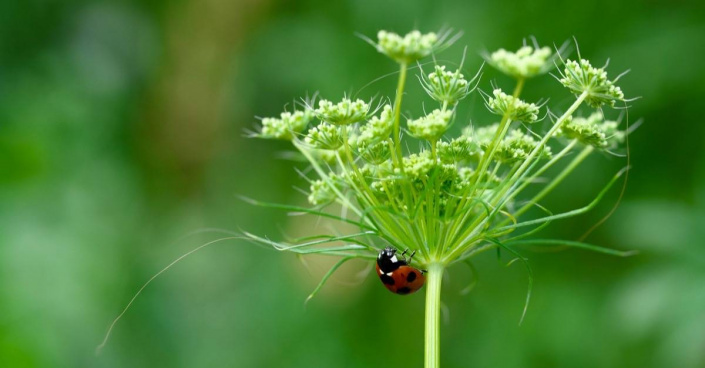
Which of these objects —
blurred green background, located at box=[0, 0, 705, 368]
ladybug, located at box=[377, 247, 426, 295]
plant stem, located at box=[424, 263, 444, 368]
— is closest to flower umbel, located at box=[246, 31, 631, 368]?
plant stem, located at box=[424, 263, 444, 368]

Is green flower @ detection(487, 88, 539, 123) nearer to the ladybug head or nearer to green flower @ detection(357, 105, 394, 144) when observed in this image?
green flower @ detection(357, 105, 394, 144)

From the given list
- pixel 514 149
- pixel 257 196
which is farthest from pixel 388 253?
pixel 257 196

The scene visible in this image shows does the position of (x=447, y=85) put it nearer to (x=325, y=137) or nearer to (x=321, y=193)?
(x=325, y=137)

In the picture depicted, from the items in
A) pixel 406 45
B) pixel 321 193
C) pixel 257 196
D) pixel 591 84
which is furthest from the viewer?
pixel 257 196

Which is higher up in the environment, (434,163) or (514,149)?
(514,149)

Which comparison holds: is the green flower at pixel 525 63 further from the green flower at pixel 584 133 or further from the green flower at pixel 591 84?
the green flower at pixel 584 133

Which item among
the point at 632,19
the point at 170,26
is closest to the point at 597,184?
the point at 632,19

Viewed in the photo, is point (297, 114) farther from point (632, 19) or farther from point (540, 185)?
point (632, 19)
